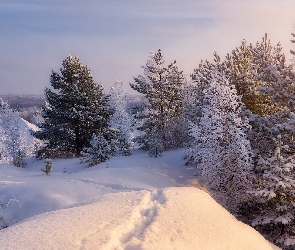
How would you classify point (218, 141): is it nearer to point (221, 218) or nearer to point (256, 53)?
point (256, 53)

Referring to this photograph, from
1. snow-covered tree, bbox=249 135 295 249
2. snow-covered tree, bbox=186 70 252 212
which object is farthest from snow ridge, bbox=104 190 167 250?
snow-covered tree, bbox=186 70 252 212

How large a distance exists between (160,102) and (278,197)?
1913 cm

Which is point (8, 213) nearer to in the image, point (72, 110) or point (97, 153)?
point (97, 153)

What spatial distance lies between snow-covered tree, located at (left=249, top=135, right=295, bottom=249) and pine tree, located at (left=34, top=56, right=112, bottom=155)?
20346 millimetres

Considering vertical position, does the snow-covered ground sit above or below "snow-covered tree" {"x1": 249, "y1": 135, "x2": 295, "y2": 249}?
above

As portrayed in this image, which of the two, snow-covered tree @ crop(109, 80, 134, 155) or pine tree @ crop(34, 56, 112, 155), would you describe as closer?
pine tree @ crop(34, 56, 112, 155)

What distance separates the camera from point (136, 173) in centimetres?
1736

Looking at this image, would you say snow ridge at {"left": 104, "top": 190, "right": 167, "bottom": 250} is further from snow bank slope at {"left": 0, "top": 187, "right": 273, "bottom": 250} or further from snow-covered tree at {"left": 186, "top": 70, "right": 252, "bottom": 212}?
snow-covered tree at {"left": 186, "top": 70, "right": 252, "bottom": 212}

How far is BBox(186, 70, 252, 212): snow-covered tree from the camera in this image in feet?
45.1

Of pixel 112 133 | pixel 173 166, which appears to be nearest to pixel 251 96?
pixel 173 166

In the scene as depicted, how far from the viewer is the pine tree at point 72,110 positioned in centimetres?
3012

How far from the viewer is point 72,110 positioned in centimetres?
2995

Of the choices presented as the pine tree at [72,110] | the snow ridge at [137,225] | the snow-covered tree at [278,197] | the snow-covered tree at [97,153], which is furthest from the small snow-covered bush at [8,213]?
the pine tree at [72,110]

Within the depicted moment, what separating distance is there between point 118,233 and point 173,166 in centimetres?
1575
